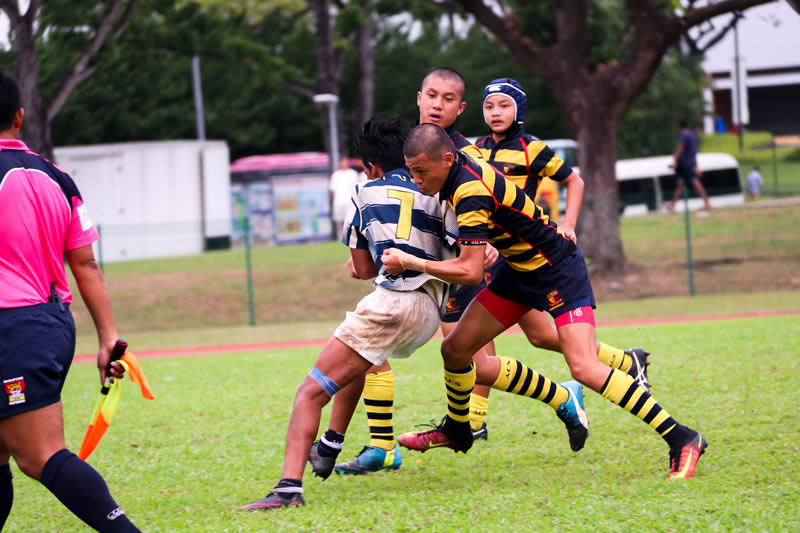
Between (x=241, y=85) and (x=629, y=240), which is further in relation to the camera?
(x=241, y=85)

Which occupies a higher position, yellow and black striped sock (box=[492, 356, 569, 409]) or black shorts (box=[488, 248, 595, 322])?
black shorts (box=[488, 248, 595, 322])

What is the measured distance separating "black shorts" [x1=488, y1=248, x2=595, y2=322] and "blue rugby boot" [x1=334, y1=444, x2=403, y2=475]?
48.2 inches

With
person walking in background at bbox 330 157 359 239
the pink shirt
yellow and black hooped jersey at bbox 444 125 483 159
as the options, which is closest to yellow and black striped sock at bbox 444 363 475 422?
yellow and black hooped jersey at bbox 444 125 483 159

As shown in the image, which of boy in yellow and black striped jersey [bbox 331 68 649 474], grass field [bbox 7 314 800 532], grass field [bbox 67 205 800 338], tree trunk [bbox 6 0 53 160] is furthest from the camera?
grass field [bbox 67 205 800 338]

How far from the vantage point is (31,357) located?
12.4 feet

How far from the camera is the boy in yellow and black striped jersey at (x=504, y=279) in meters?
4.76

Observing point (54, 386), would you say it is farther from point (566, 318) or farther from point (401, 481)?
point (566, 318)

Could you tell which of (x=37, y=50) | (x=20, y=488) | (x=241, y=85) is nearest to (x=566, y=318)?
(x=20, y=488)

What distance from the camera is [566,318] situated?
5.15 metres

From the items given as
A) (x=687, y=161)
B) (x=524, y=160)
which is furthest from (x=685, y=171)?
(x=524, y=160)

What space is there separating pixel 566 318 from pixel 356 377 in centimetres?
116

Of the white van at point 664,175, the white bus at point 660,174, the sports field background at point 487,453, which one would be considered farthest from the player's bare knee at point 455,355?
the white van at point 664,175

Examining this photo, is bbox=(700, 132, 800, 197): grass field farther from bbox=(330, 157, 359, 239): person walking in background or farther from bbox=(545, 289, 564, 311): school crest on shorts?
bbox=(545, 289, 564, 311): school crest on shorts

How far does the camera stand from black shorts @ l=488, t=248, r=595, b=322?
17.0ft
